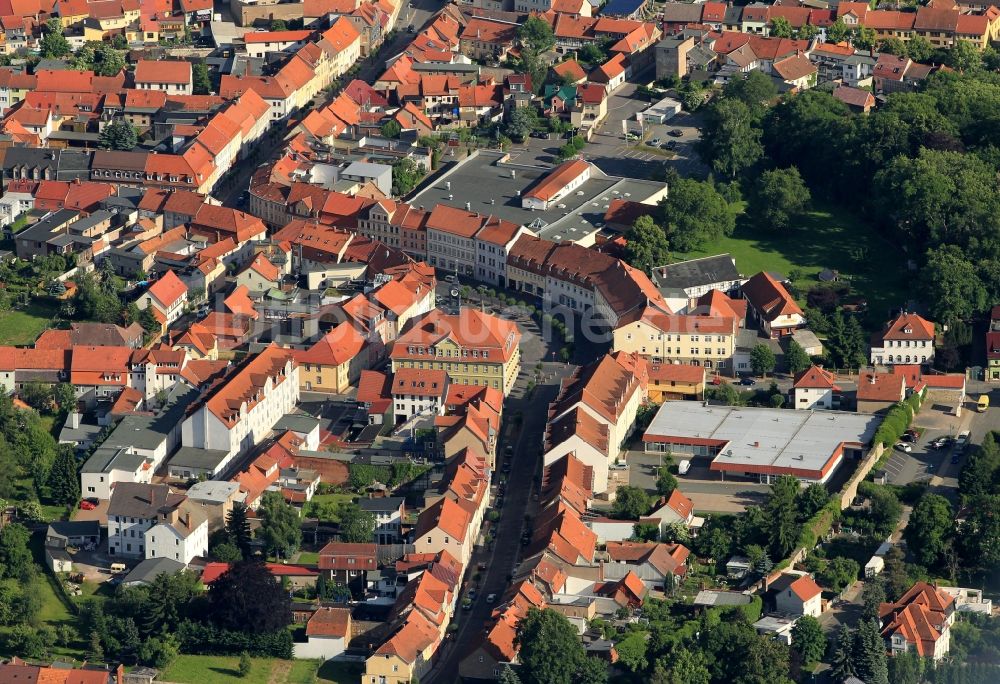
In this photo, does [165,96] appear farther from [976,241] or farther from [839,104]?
[976,241]

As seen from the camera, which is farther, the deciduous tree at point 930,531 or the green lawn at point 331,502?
the green lawn at point 331,502

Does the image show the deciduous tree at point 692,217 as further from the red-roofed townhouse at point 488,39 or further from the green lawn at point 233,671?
the green lawn at point 233,671

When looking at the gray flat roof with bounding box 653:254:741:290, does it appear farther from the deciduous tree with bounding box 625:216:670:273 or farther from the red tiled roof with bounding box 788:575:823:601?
the red tiled roof with bounding box 788:575:823:601

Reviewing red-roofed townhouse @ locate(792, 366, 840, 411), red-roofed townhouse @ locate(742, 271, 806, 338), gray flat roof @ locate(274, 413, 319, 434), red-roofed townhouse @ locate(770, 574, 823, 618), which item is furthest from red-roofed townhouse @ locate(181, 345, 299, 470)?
red-roofed townhouse @ locate(770, 574, 823, 618)

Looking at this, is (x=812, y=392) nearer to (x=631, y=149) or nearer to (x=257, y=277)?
(x=257, y=277)

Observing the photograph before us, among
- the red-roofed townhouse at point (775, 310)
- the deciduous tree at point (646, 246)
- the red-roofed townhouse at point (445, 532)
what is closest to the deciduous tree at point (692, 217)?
the deciduous tree at point (646, 246)

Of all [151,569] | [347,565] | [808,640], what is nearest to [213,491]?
[151,569]

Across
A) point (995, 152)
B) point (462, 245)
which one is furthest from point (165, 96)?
point (995, 152)
